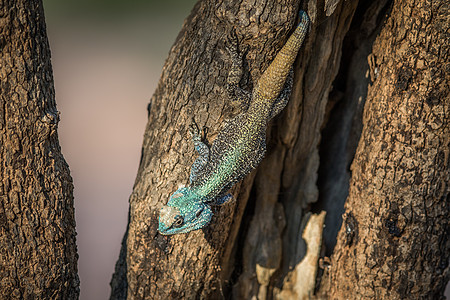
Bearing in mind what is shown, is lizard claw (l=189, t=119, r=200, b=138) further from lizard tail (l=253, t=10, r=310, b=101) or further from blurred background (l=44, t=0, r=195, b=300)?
blurred background (l=44, t=0, r=195, b=300)

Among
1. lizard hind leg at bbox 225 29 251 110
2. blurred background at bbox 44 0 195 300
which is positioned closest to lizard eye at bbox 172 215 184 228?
lizard hind leg at bbox 225 29 251 110

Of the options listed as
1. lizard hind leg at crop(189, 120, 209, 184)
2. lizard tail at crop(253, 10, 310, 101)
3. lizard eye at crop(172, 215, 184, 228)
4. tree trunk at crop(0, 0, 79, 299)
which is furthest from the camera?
lizard hind leg at crop(189, 120, 209, 184)

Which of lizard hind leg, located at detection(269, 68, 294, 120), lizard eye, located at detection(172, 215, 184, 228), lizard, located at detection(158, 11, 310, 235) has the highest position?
lizard hind leg, located at detection(269, 68, 294, 120)

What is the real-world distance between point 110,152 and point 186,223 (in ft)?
15.0

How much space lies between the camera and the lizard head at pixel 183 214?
330 cm

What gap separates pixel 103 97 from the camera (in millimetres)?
8227

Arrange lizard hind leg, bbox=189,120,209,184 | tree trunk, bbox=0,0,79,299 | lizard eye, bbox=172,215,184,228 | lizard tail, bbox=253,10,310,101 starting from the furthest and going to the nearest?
lizard hind leg, bbox=189,120,209,184, lizard eye, bbox=172,215,184,228, lizard tail, bbox=253,10,310,101, tree trunk, bbox=0,0,79,299

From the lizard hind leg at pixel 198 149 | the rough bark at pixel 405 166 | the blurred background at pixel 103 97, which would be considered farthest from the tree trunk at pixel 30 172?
the blurred background at pixel 103 97

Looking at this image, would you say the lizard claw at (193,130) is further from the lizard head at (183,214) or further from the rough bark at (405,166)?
the rough bark at (405,166)

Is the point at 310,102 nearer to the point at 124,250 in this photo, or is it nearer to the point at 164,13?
the point at 124,250

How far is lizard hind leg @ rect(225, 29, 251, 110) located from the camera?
3.21 metres

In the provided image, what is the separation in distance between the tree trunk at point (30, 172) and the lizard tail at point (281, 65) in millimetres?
1686

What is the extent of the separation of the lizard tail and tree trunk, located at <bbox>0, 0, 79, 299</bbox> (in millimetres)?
1686

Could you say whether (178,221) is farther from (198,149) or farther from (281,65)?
(281,65)
